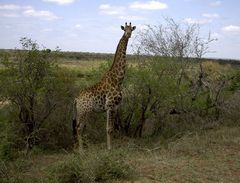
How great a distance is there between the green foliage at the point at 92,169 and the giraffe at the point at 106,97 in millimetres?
3317

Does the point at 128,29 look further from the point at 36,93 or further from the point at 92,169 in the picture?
the point at 92,169

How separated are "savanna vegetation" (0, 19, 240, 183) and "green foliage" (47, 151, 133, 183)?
2 cm

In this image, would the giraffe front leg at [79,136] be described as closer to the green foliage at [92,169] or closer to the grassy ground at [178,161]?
the grassy ground at [178,161]

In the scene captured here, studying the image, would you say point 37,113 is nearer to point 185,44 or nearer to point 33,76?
point 33,76

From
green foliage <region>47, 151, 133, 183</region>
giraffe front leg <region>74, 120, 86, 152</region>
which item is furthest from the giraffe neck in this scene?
green foliage <region>47, 151, 133, 183</region>

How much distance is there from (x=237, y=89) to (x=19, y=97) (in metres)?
7.76

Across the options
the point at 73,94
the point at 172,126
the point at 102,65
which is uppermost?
the point at 102,65

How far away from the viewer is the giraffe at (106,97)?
1088 cm

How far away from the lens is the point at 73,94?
12430 millimetres

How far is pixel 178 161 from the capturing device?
885 centimetres

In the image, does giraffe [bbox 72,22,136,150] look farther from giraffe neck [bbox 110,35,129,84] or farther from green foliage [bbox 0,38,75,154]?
green foliage [bbox 0,38,75,154]

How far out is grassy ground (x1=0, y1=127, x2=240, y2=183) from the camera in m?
7.72

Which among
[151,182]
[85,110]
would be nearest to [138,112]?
[85,110]

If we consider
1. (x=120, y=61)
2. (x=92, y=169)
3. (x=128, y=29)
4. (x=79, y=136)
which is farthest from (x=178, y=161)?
(x=128, y=29)
